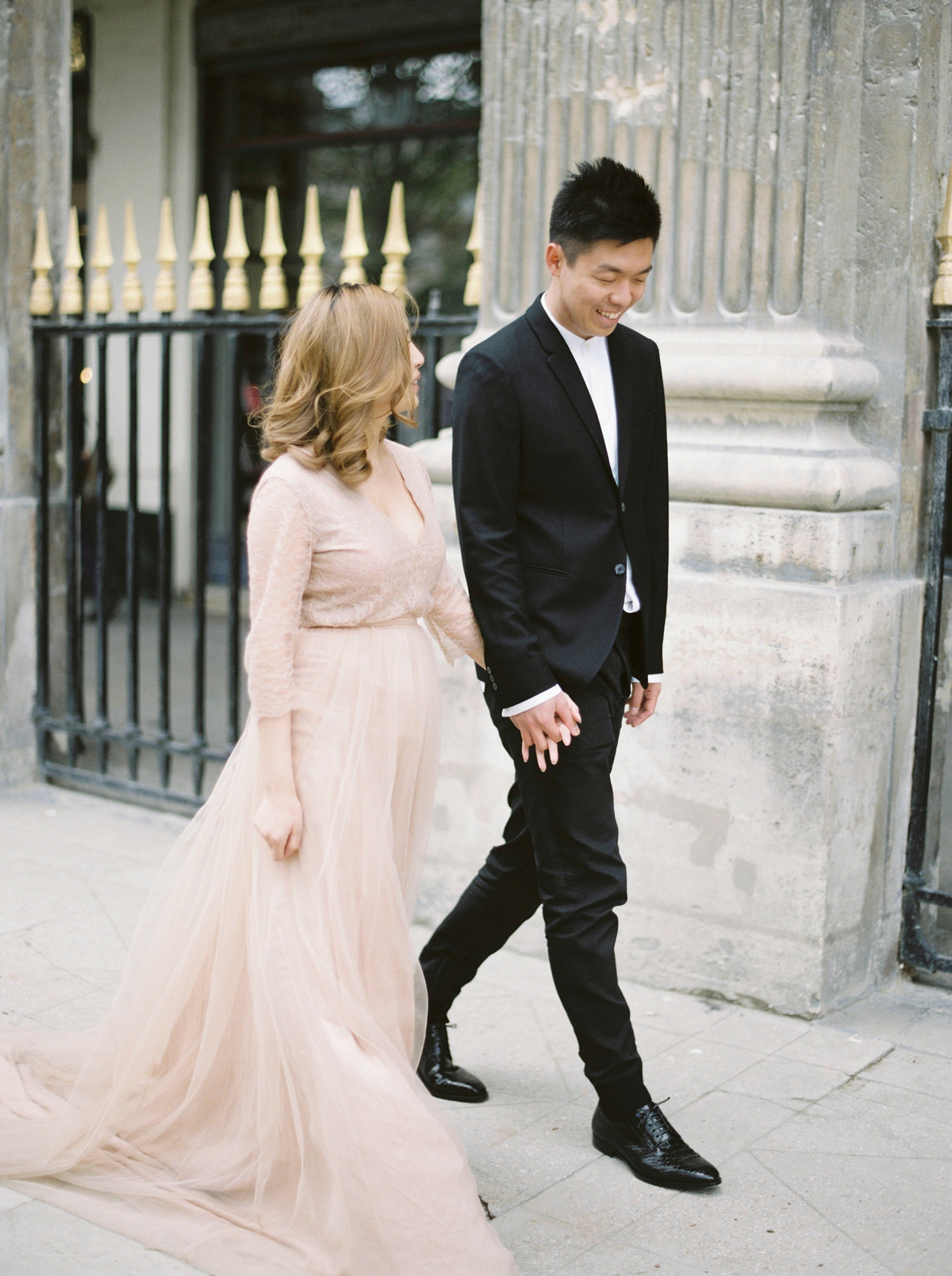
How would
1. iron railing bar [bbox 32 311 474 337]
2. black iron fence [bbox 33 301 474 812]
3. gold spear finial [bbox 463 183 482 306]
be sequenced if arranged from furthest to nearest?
black iron fence [bbox 33 301 474 812] → iron railing bar [bbox 32 311 474 337] → gold spear finial [bbox 463 183 482 306]

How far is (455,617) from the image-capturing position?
128 inches

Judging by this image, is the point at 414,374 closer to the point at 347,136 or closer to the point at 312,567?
the point at 312,567

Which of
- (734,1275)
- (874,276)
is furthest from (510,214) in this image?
(734,1275)

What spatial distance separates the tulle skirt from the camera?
2.69 m

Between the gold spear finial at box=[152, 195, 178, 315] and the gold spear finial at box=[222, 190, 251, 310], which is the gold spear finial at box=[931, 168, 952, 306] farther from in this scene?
the gold spear finial at box=[152, 195, 178, 315]

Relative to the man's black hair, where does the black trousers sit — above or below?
below

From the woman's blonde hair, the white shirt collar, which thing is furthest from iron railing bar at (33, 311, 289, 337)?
the woman's blonde hair

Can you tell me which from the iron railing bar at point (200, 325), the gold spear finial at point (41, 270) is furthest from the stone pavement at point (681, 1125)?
the gold spear finial at point (41, 270)

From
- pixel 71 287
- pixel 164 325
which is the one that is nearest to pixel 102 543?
pixel 164 325

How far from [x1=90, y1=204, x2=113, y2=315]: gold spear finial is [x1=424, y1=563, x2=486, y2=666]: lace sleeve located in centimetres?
306

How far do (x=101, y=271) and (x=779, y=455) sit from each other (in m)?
3.04

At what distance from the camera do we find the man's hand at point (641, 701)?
336 centimetres

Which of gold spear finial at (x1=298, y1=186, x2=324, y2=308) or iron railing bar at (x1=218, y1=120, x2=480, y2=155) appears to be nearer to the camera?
gold spear finial at (x1=298, y1=186, x2=324, y2=308)

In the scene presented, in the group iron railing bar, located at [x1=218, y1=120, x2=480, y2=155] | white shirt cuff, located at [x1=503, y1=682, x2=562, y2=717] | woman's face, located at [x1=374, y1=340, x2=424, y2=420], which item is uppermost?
iron railing bar, located at [x1=218, y1=120, x2=480, y2=155]
